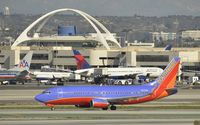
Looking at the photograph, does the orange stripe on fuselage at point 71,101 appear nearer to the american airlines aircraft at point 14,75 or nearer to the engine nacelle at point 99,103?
the engine nacelle at point 99,103

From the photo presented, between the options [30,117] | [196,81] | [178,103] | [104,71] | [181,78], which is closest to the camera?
[30,117]

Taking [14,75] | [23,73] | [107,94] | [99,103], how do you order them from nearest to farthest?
[99,103]
[107,94]
[14,75]
[23,73]

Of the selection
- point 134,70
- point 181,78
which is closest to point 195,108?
point 134,70

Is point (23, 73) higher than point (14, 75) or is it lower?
higher

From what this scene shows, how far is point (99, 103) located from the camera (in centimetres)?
8419

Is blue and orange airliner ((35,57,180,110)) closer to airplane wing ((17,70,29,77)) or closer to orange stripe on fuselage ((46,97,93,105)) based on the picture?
orange stripe on fuselage ((46,97,93,105))

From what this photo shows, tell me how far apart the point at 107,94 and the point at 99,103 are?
1.82 m

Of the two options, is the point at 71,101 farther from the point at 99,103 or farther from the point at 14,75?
the point at 14,75

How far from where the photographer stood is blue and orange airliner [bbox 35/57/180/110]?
276ft

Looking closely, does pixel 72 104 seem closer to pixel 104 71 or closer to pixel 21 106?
pixel 21 106

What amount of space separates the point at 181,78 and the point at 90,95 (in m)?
111

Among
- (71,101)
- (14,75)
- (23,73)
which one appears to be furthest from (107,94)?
(14,75)

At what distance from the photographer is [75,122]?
220 feet

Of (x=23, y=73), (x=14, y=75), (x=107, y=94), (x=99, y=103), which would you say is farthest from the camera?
(x=23, y=73)
